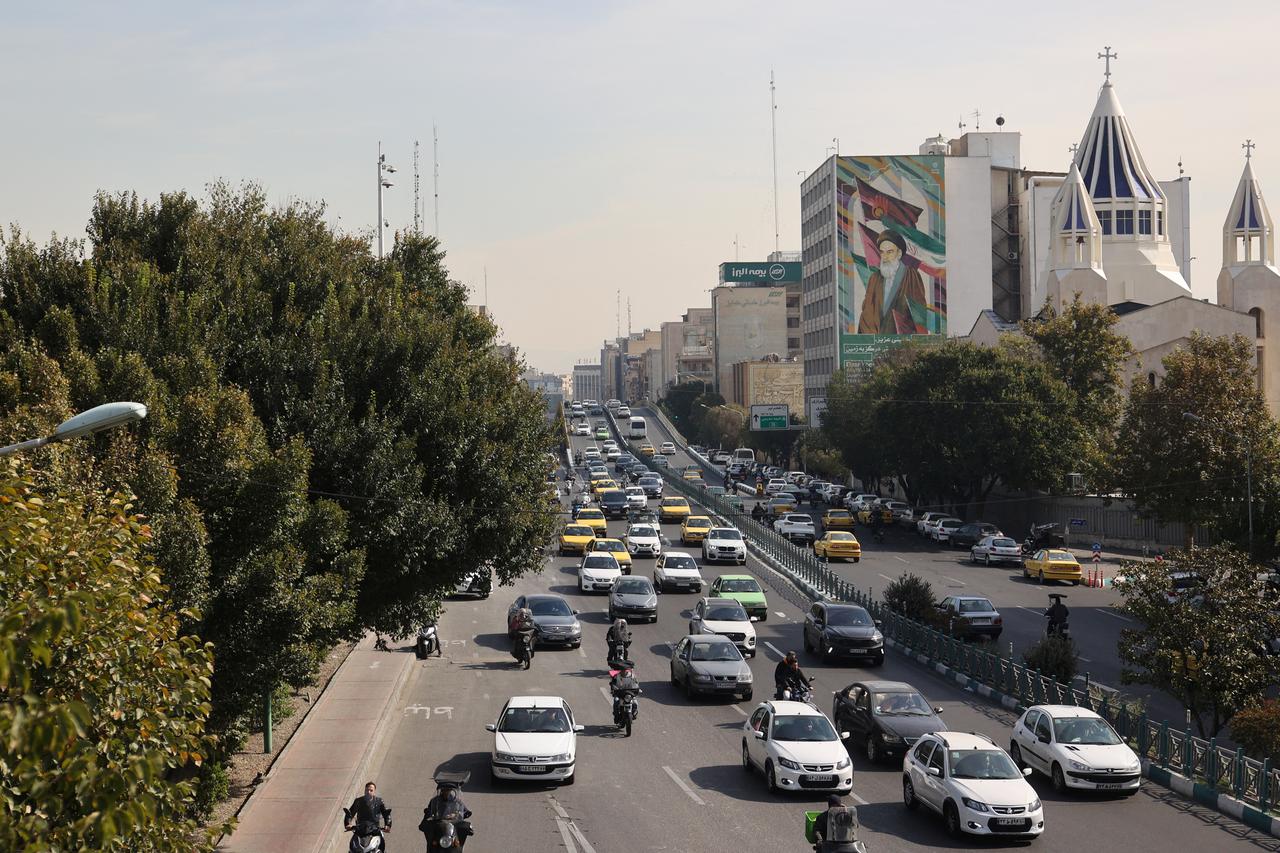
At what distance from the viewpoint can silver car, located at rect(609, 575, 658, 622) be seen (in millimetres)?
39719

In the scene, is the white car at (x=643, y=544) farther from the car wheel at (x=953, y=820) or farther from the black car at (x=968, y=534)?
the car wheel at (x=953, y=820)

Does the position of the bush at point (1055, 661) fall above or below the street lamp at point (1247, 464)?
below

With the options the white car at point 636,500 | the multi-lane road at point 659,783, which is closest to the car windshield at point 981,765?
the multi-lane road at point 659,783

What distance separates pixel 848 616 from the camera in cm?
3397

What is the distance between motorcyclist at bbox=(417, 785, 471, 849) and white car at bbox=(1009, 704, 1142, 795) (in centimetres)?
951

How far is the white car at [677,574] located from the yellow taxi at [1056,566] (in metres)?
13.4

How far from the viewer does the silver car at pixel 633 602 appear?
39.7m

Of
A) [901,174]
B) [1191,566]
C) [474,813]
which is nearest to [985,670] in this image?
[1191,566]

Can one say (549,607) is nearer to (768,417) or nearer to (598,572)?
(598,572)

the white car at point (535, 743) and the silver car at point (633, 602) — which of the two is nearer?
the white car at point (535, 743)

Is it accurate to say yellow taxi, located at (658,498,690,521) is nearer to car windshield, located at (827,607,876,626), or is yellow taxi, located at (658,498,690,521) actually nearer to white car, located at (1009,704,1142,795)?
car windshield, located at (827,607,876,626)

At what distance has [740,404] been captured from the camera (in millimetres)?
165125

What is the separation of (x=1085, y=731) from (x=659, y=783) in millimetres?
6643

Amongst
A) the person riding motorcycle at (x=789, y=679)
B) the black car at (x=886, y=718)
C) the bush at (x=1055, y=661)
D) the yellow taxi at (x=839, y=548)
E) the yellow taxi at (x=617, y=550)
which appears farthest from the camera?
the yellow taxi at (x=839, y=548)
